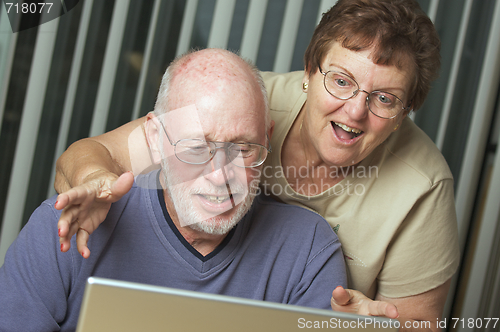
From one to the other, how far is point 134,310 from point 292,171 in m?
0.91

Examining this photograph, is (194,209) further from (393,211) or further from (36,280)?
(393,211)

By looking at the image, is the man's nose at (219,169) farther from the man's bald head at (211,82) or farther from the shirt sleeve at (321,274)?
the shirt sleeve at (321,274)

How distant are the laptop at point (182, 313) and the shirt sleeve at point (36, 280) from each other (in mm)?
532

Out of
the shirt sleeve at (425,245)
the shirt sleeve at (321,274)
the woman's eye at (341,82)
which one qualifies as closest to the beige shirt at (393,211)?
the shirt sleeve at (425,245)

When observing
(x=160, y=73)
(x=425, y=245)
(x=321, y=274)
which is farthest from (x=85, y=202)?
(x=160, y=73)

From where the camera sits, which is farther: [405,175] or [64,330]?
[405,175]

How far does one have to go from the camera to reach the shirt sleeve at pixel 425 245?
1288 millimetres

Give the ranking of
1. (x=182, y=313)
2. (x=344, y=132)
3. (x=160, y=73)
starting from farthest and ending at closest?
(x=160, y=73), (x=344, y=132), (x=182, y=313)

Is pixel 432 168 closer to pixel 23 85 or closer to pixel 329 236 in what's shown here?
pixel 329 236

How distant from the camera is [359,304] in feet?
2.94

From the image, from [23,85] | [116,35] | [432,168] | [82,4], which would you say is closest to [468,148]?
[432,168]

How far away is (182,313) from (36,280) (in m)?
0.62

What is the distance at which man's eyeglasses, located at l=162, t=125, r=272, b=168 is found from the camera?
3.55ft

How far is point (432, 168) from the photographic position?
51.4 inches
